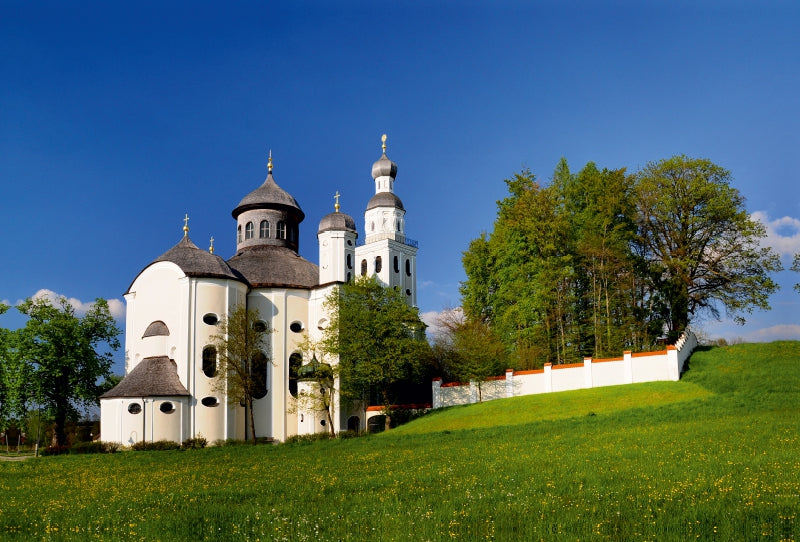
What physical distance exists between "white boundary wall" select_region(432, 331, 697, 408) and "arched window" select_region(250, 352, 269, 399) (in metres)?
10.8

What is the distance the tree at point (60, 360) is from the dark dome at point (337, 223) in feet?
53.7

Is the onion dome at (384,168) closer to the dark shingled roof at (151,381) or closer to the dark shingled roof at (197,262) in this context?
the dark shingled roof at (197,262)

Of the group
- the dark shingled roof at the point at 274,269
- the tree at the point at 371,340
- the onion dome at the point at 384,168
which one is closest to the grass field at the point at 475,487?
the tree at the point at 371,340

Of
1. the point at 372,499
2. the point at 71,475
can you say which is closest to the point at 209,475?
the point at 71,475

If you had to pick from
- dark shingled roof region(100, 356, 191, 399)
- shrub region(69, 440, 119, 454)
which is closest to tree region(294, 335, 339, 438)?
dark shingled roof region(100, 356, 191, 399)

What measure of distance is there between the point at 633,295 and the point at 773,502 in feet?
118

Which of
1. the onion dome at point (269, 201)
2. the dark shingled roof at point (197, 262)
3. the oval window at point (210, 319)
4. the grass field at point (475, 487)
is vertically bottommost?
the grass field at point (475, 487)

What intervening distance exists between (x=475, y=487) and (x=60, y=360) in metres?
38.7

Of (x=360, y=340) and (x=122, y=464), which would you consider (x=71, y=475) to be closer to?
(x=122, y=464)

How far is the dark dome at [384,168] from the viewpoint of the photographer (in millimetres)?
63938

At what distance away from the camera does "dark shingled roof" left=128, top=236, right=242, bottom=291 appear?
44750 millimetres

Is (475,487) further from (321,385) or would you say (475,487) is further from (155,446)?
(321,385)

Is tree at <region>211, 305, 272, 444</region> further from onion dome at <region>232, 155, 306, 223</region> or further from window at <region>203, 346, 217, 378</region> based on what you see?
onion dome at <region>232, 155, 306, 223</region>

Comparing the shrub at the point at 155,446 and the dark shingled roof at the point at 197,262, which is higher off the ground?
the dark shingled roof at the point at 197,262
